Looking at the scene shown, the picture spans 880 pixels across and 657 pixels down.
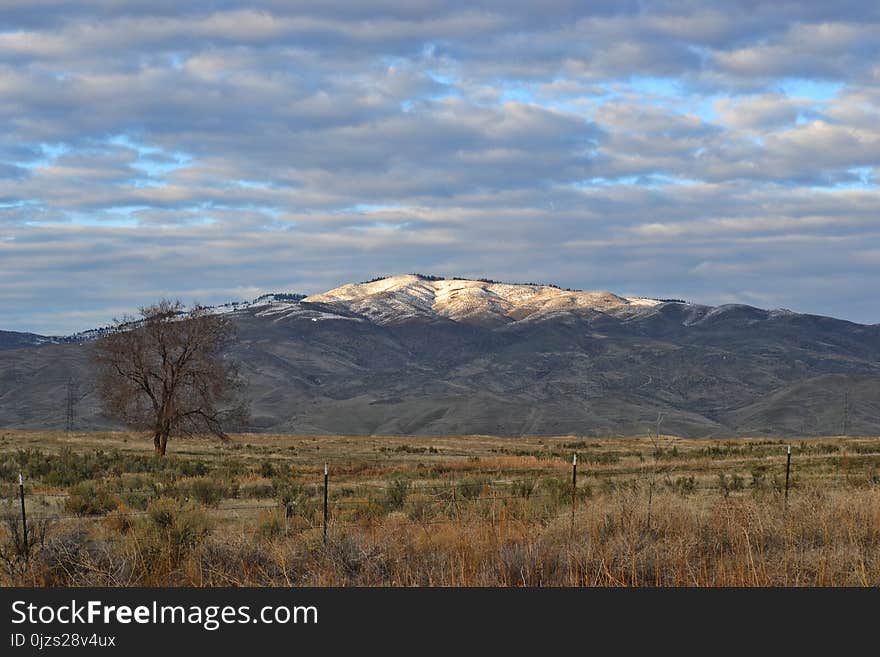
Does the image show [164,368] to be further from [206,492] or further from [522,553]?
[522,553]

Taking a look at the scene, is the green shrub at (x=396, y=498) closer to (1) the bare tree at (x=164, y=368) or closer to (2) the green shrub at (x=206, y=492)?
(2) the green shrub at (x=206, y=492)

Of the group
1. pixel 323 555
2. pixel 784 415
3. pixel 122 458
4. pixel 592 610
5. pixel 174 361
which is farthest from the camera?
pixel 784 415

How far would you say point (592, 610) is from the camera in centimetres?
793

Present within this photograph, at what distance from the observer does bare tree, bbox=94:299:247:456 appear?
51.8 m

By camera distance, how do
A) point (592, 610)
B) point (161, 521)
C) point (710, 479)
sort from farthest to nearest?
point (710, 479)
point (161, 521)
point (592, 610)

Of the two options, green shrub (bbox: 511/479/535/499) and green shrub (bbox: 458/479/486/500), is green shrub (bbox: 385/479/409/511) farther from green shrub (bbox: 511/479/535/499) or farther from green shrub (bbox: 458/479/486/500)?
green shrub (bbox: 511/479/535/499)

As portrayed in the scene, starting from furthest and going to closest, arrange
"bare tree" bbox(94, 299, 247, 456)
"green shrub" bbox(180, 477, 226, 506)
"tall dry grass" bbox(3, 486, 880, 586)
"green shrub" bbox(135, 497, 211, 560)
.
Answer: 1. "bare tree" bbox(94, 299, 247, 456)
2. "green shrub" bbox(180, 477, 226, 506)
3. "green shrub" bbox(135, 497, 211, 560)
4. "tall dry grass" bbox(3, 486, 880, 586)

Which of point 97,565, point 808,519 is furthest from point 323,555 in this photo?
point 808,519

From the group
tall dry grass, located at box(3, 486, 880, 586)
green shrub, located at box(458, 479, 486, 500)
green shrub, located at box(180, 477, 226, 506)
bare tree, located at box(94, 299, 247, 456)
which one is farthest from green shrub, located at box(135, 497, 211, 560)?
bare tree, located at box(94, 299, 247, 456)

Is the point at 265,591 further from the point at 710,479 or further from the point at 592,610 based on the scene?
the point at 710,479

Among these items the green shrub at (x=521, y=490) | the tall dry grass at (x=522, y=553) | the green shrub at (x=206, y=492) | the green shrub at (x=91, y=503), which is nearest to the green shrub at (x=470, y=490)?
the green shrub at (x=521, y=490)

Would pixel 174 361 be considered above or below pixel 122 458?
above

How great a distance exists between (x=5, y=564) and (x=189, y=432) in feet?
144

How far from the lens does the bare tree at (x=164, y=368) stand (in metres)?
51.8
